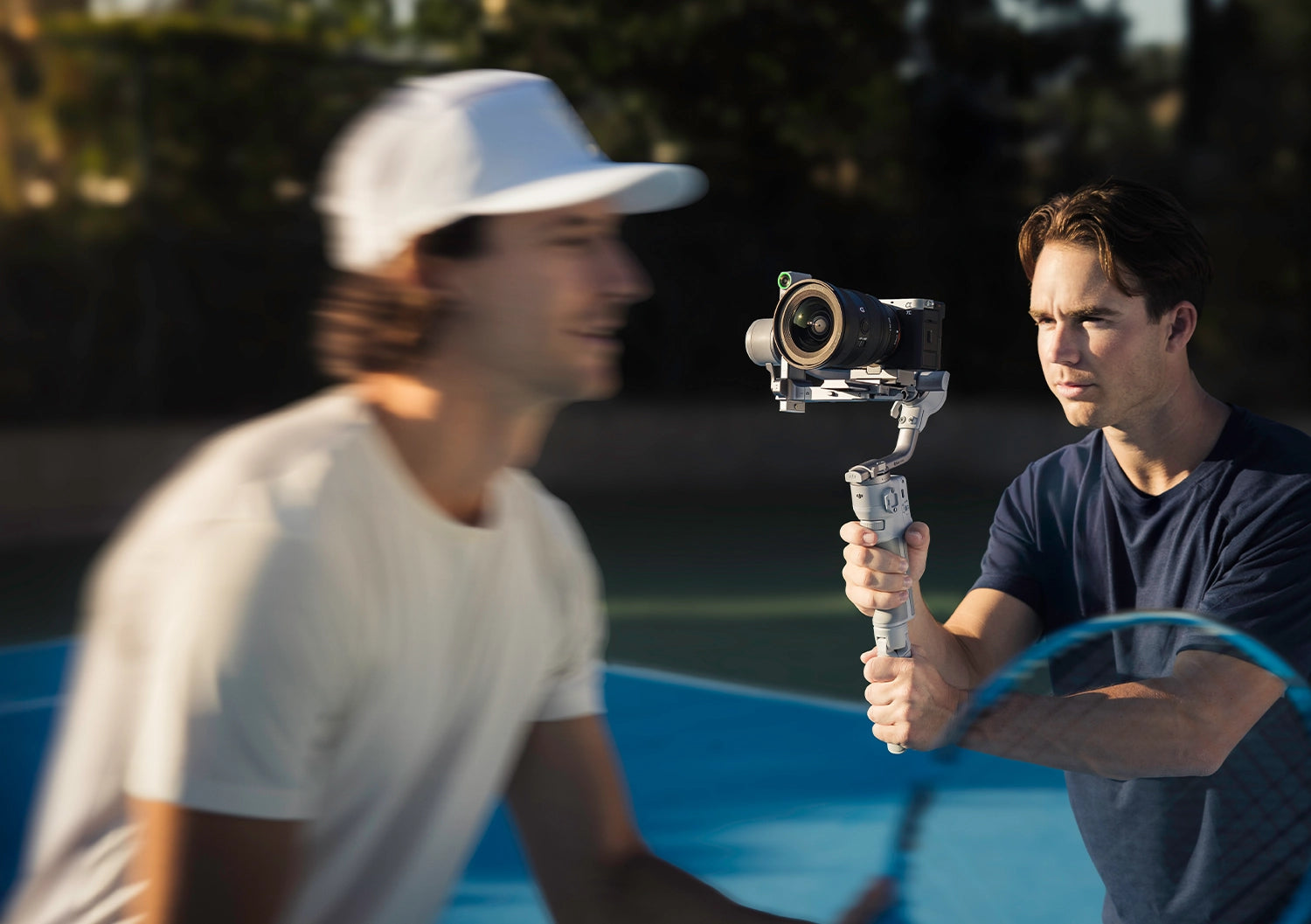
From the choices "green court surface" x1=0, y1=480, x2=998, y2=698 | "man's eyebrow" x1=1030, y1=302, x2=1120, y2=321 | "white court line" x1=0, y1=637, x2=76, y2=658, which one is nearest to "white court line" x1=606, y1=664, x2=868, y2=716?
"green court surface" x1=0, y1=480, x2=998, y2=698

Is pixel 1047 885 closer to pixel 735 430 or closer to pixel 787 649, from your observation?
pixel 787 649

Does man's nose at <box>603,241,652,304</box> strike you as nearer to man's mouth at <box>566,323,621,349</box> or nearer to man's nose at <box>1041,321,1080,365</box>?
man's mouth at <box>566,323,621,349</box>

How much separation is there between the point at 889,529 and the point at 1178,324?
0.49 m

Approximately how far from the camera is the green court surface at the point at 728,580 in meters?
6.33

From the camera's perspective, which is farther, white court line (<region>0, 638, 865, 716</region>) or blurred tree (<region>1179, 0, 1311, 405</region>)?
blurred tree (<region>1179, 0, 1311, 405</region>)

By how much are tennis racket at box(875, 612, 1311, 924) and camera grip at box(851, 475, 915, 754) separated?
0.20 meters

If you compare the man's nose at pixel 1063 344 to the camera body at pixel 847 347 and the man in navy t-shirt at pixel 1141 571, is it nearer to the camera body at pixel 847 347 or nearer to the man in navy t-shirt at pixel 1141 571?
the man in navy t-shirt at pixel 1141 571

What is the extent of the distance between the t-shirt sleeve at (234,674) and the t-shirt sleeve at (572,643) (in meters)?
0.39

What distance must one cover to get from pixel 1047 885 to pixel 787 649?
15.1 feet

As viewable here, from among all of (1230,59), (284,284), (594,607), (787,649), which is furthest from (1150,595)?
(1230,59)

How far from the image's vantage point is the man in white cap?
1121 mm

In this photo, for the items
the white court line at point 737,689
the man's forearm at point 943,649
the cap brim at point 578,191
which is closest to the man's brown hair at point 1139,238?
the man's forearm at point 943,649

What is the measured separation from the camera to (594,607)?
5.11ft

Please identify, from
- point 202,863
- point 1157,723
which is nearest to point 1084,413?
point 1157,723
